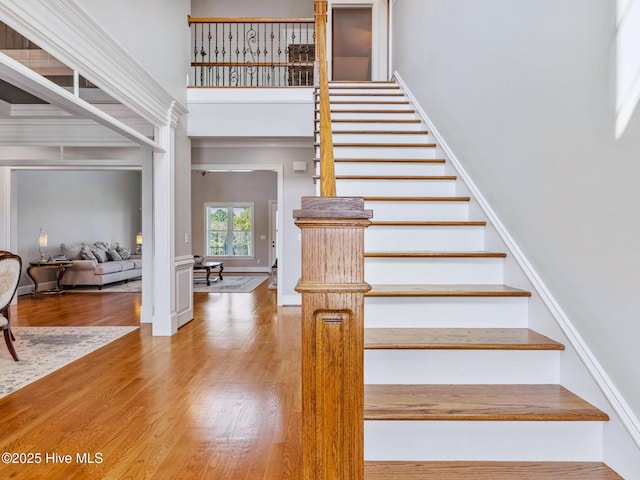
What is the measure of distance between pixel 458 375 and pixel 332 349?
893mm

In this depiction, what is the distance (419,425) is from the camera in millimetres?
1333

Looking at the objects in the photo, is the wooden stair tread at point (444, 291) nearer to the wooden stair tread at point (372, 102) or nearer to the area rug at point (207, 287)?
the wooden stair tread at point (372, 102)

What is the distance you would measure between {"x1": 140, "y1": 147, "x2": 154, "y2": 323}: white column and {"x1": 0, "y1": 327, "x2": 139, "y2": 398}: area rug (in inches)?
14.8

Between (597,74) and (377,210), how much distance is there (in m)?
1.38

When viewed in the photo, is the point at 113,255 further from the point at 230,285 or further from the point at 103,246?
the point at 230,285

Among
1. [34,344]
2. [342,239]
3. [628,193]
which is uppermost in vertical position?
[628,193]

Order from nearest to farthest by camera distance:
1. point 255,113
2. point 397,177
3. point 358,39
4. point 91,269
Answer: point 397,177 < point 255,113 < point 91,269 < point 358,39

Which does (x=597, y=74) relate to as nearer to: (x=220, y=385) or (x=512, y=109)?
(x=512, y=109)

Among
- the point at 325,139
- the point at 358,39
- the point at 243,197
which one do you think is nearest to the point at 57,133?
the point at 325,139

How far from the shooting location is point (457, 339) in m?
1.64

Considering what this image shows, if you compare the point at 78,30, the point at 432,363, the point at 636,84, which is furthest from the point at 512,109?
the point at 78,30

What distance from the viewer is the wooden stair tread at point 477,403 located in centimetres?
131

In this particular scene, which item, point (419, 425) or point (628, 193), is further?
point (419, 425)

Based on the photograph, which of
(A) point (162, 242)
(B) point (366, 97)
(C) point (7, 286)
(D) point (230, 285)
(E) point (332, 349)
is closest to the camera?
(E) point (332, 349)
